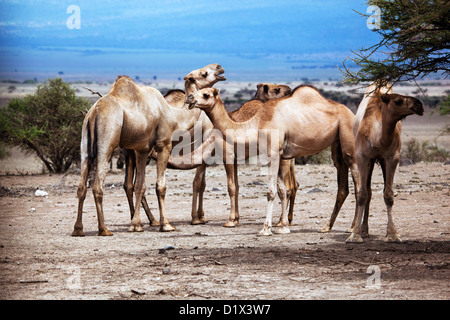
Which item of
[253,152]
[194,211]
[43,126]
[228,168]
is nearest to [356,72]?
[253,152]

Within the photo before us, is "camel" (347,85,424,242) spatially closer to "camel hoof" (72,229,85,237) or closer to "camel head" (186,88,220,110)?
"camel head" (186,88,220,110)

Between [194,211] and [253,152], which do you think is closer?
[253,152]

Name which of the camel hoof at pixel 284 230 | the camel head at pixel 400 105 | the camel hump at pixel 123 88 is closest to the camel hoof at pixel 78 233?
the camel hump at pixel 123 88

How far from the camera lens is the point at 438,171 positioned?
20891mm

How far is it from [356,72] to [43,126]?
44.9ft

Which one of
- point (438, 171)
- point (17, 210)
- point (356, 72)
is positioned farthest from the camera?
point (438, 171)

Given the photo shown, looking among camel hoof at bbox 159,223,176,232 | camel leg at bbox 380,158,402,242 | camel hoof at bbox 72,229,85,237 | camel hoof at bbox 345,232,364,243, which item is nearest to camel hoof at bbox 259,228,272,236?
camel hoof at bbox 345,232,364,243

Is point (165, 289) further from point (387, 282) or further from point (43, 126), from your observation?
point (43, 126)

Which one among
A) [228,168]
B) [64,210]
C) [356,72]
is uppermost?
[356,72]

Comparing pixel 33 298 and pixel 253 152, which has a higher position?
pixel 253 152

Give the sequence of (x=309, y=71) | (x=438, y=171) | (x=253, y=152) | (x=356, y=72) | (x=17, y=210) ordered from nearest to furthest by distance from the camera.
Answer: (x=356, y=72)
(x=253, y=152)
(x=17, y=210)
(x=438, y=171)
(x=309, y=71)

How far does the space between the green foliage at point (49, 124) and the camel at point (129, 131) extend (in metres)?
8.26

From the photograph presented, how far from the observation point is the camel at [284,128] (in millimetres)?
11945

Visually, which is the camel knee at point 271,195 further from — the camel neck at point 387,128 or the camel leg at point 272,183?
→ the camel neck at point 387,128
